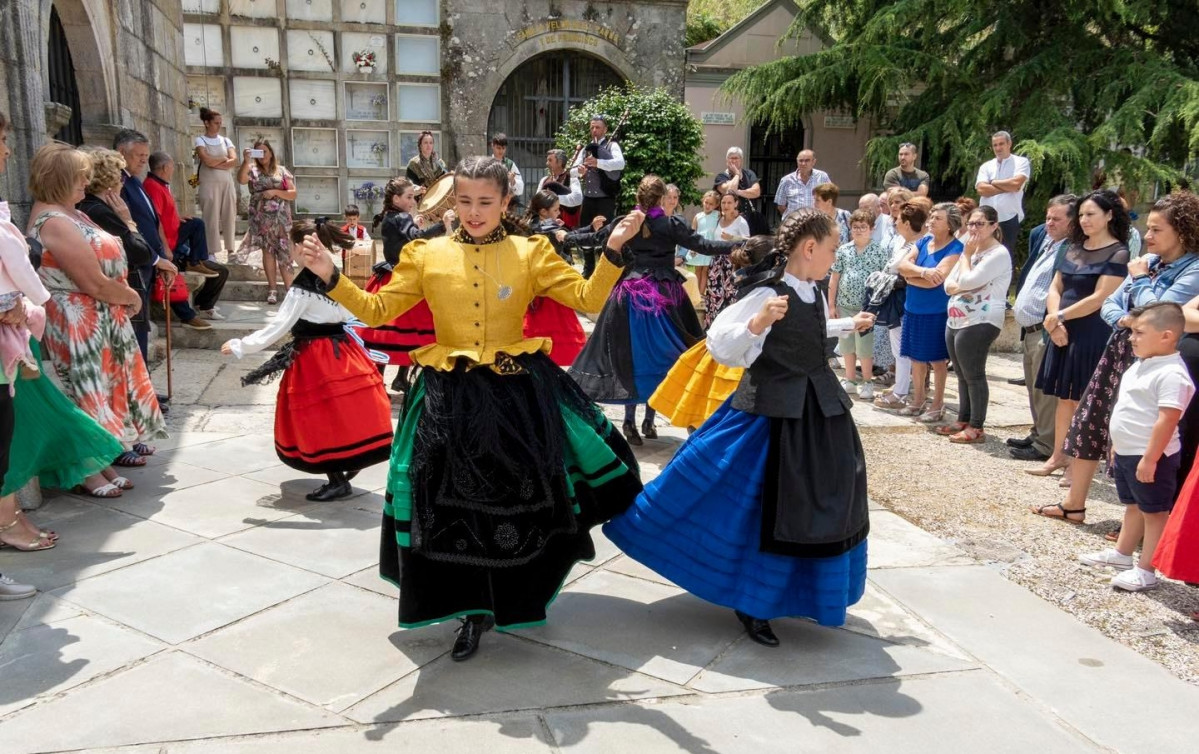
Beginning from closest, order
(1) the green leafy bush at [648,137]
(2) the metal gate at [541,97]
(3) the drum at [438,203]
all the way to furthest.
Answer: (3) the drum at [438,203]
(1) the green leafy bush at [648,137]
(2) the metal gate at [541,97]

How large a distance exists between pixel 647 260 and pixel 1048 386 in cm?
264

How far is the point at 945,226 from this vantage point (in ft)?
23.7

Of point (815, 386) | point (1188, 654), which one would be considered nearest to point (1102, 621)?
point (1188, 654)

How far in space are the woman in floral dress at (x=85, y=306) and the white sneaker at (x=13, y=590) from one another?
121cm

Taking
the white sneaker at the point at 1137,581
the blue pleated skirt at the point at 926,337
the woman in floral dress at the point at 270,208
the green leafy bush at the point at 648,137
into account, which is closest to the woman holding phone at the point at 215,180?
the woman in floral dress at the point at 270,208

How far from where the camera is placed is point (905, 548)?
15.8 feet

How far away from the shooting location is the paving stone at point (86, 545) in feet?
13.7

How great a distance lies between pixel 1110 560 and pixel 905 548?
3.09 feet

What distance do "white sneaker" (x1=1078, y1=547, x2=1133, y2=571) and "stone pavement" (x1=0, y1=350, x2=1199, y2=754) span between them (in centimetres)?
57

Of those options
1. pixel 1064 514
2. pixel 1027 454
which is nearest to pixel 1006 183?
pixel 1027 454

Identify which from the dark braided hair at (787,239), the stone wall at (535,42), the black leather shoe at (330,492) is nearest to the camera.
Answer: the dark braided hair at (787,239)

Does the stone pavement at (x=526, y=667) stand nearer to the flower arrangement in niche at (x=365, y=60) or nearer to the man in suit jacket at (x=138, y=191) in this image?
the man in suit jacket at (x=138, y=191)

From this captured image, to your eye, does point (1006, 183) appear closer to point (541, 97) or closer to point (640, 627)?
point (640, 627)

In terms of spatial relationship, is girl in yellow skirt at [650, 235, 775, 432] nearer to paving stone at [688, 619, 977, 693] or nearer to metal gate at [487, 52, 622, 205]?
paving stone at [688, 619, 977, 693]
